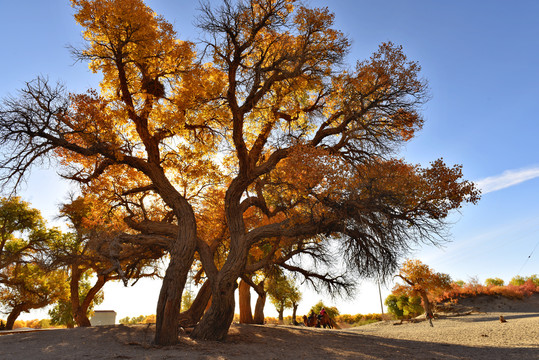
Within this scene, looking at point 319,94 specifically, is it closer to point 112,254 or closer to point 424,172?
point 424,172

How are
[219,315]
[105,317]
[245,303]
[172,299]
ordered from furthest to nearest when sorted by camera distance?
[105,317] → [245,303] → [219,315] → [172,299]

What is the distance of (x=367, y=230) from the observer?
9406 millimetres

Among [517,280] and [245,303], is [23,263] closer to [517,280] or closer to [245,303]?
[245,303]

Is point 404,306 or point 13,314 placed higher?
point 13,314

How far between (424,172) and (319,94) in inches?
193

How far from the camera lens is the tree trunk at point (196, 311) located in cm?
1231

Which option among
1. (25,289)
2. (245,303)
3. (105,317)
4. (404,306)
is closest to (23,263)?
(25,289)

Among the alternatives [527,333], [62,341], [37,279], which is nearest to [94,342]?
[62,341]

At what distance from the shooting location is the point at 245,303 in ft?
62.3

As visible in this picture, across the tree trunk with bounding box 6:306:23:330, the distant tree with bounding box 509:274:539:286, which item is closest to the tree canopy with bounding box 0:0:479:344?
the tree trunk with bounding box 6:306:23:330

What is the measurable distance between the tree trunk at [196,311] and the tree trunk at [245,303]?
574 centimetres

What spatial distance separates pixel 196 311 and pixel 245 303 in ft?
21.5

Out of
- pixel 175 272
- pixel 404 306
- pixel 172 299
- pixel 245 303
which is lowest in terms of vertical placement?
pixel 404 306

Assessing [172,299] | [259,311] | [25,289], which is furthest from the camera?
[25,289]
